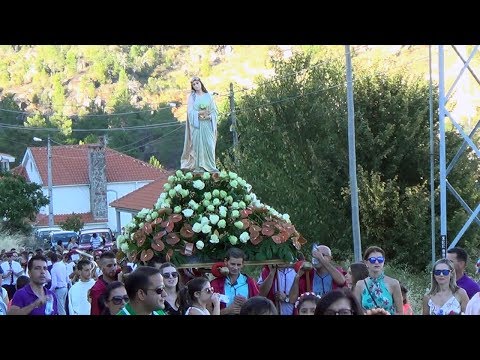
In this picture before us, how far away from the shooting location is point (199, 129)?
9859mm

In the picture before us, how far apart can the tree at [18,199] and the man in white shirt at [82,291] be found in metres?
34.2

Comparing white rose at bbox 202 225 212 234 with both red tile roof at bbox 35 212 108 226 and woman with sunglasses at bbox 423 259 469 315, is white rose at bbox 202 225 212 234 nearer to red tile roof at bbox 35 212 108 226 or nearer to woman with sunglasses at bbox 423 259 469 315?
woman with sunglasses at bbox 423 259 469 315

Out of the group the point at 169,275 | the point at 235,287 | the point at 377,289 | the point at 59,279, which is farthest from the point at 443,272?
the point at 59,279

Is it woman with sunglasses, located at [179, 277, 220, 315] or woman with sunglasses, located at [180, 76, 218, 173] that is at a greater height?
woman with sunglasses, located at [180, 76, 218, 173]

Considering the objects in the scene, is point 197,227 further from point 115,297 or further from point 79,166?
point 79,166

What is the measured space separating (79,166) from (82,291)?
2228 inches

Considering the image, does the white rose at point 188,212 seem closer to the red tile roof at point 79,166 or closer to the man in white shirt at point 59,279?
the man in white shirt at point 59,279

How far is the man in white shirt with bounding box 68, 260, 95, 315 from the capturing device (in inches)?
349

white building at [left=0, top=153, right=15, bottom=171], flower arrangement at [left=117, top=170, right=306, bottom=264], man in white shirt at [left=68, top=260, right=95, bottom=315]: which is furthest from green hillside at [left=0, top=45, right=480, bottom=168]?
flower arrangement at [left=117, top=170, right=306, bottom=264]

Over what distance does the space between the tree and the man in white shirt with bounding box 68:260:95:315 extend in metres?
34.2

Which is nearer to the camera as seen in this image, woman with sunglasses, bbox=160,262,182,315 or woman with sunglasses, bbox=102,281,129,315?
woman with sunglasses, bbox=102,281,129,315
